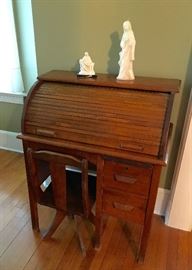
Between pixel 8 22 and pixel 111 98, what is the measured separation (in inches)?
51.2

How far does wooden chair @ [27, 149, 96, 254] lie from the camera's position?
1.20 meters

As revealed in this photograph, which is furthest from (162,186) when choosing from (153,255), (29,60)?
(29,60)

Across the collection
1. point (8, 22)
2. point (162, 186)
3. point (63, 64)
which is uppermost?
point (8, 22)

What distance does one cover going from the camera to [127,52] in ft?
4.27

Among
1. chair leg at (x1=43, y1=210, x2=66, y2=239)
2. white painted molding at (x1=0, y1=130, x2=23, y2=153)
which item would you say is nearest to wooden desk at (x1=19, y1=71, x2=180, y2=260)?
chair leg at (x1=43, y1=210, x2=66, y2=239)

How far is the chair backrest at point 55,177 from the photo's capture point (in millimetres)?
1179

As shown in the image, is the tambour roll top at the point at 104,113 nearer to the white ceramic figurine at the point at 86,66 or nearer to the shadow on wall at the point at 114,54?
the white ceramic figurine at the point at 86,66

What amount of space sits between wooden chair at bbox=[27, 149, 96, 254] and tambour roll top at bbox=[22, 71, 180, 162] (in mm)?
90

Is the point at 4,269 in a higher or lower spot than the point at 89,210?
lower

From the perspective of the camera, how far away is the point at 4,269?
137cm

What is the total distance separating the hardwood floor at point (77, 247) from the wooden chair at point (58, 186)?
78 millimetres

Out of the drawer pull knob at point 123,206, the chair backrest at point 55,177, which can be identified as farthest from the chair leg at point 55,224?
the drawer pull knob at point 123,206

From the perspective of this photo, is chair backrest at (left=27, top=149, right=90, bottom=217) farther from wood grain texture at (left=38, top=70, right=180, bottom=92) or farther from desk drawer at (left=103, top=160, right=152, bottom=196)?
wood grain texture at (left=38, top=70, right=180, bottom=92)

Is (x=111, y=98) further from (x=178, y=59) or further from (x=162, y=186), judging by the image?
(x=162, y=186)
